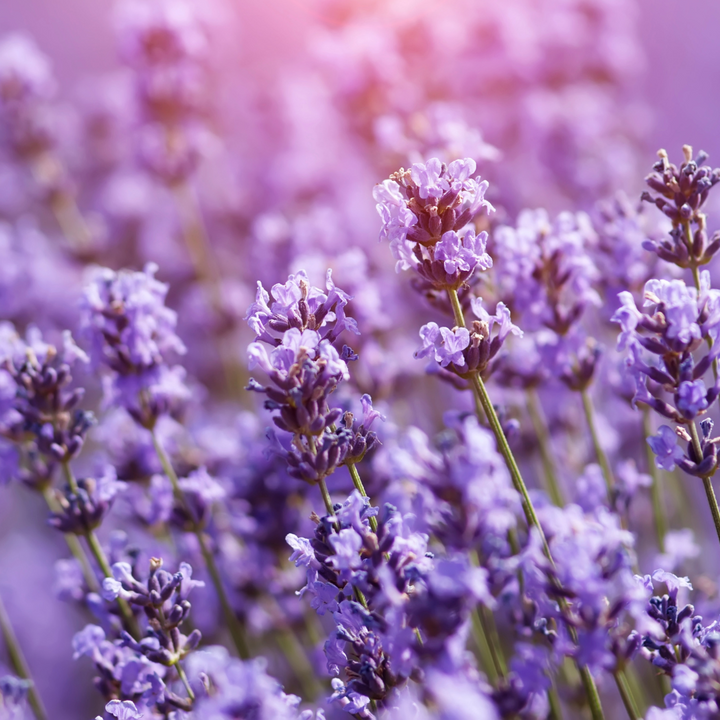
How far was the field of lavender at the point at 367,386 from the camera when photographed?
1379mm

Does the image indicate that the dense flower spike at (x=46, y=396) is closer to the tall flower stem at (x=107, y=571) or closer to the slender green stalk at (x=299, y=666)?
the tall flower stem at (x=107, y=571)

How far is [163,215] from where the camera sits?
4.59 meters

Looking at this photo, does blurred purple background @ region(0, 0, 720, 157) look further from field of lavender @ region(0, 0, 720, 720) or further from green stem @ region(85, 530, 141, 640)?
green stem @ region(85, 530, 141, 640)

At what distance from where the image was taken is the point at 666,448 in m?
1.53

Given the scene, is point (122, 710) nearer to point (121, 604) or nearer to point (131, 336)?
point (121, 604)

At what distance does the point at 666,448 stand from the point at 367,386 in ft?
3.36

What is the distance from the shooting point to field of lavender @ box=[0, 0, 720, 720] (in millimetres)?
1379

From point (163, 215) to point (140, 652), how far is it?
339 centimetres

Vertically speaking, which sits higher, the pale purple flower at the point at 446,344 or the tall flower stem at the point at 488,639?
the pale purple flower at the point at 446,344

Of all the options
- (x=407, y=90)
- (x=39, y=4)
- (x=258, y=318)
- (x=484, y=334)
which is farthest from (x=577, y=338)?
(x=39, y=4)

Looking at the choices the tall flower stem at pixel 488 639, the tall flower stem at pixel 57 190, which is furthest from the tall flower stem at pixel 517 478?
the tall flower stem at pixel 57 190

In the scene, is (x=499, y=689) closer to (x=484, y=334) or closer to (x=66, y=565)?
(x=484, y=334)

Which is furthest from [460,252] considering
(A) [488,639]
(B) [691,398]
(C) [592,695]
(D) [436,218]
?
(C) [592,695]

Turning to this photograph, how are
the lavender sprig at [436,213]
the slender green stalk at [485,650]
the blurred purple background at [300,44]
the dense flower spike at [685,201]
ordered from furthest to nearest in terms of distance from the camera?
1. the blurred purple background at [300,44]
2. the slender green stalk at [485,650]
3. the dense flower spike at [685,201]
4. the lavender sprig at [436,213]
